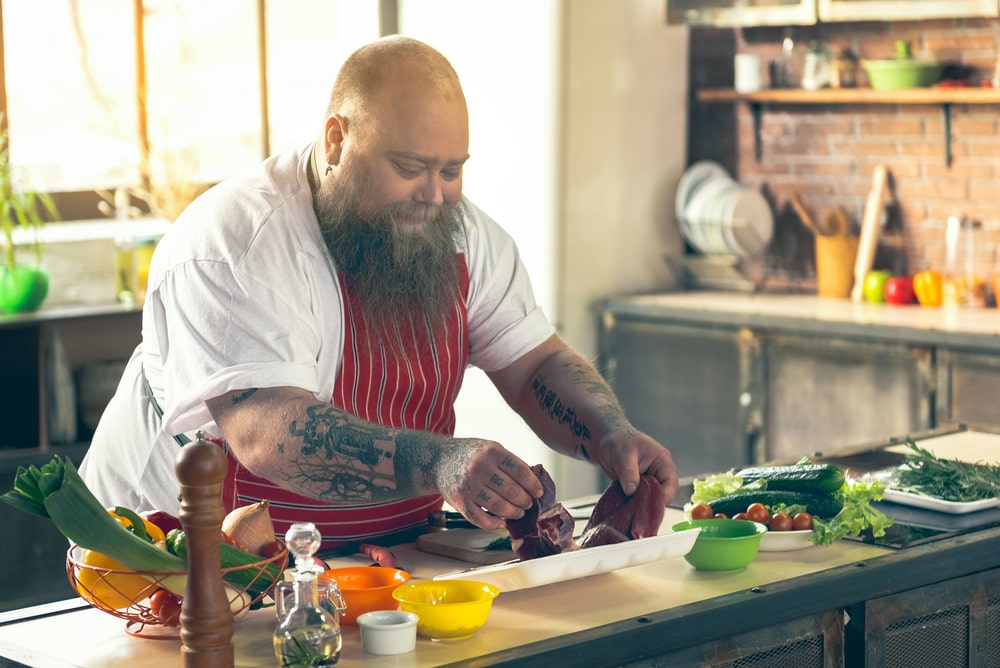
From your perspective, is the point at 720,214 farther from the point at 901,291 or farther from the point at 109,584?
the point at 109,584

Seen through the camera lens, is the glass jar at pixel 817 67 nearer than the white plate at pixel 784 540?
No

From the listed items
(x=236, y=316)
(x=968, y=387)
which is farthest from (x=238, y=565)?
(x=968, y=387)

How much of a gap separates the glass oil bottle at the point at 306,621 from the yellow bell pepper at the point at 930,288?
3846 mm

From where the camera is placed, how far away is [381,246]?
2662mm

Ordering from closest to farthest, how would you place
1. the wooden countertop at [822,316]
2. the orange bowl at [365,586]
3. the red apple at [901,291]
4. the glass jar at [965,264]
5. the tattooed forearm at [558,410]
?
the orange bowl at [365,586] < the tattooed forearm at [558,410] < the wooden countertop at [822,316] < the glass jar at [965,264] < the red apple at [901,291]

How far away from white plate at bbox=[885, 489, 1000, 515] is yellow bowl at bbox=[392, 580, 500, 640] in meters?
0.98

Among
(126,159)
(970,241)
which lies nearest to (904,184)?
(970,241)

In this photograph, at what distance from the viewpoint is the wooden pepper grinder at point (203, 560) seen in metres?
1.78

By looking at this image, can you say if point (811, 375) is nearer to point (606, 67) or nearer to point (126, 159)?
point (606, 67)

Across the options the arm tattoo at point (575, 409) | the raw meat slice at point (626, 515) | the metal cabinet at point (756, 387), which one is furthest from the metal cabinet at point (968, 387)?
the raw meat slice at point (626, 515)

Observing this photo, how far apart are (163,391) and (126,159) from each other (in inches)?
123

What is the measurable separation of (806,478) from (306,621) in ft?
3.56

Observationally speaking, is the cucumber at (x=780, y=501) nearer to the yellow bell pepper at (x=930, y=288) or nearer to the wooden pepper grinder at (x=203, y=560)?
the wooden pepper grinder at (x=203, y=560)

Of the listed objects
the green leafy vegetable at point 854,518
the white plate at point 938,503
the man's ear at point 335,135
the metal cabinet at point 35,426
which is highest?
the man's ear at point 335,135
